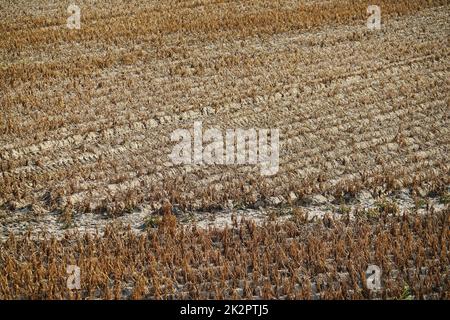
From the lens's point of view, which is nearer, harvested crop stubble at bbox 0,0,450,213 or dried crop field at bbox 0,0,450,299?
dried crop field at bbox 0,0,450,299

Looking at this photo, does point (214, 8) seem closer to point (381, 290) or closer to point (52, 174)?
point (52, 174)

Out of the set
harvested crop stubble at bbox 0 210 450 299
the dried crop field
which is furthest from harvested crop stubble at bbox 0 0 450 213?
harvested crop stubble at bbox 0 210 450 299

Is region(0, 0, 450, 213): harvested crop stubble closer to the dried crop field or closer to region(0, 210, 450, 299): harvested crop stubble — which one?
the dried crop field

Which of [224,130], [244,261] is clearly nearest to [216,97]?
[224,130]

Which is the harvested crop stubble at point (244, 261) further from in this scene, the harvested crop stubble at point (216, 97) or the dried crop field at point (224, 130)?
the harvested crop stubble at point (216, 97)

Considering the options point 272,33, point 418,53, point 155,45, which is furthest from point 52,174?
point 418,53

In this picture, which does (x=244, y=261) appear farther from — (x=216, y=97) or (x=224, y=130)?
→ (x=216, y=97)
